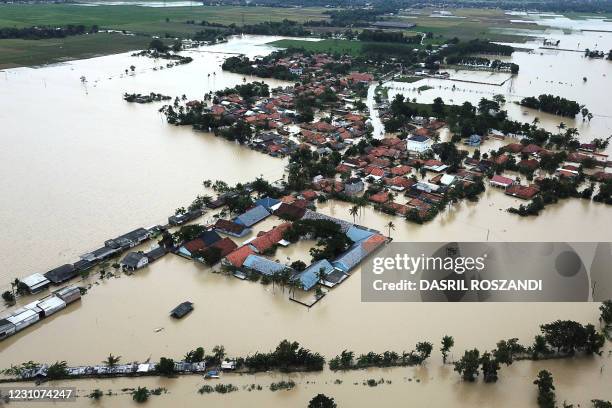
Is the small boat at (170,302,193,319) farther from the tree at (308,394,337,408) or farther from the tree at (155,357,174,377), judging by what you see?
the tree at (308,394,337,408)

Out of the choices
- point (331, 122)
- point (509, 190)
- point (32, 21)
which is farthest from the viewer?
point (32, 21)

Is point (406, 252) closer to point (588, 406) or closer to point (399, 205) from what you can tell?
point (399, 205)

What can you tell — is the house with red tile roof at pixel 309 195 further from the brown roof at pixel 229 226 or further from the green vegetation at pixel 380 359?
the green vegetation at pixel 380 359

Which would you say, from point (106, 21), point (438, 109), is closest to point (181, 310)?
point (438, 109)

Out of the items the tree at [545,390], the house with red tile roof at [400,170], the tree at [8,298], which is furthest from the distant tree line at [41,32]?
the tree at [545,390]

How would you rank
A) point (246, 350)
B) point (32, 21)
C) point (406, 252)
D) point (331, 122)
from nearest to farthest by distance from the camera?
point (246, 350) → point (406, 252) → point (331, 122) → point (32, 21)

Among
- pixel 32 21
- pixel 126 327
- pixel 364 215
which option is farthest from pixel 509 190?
pixel 32 21
